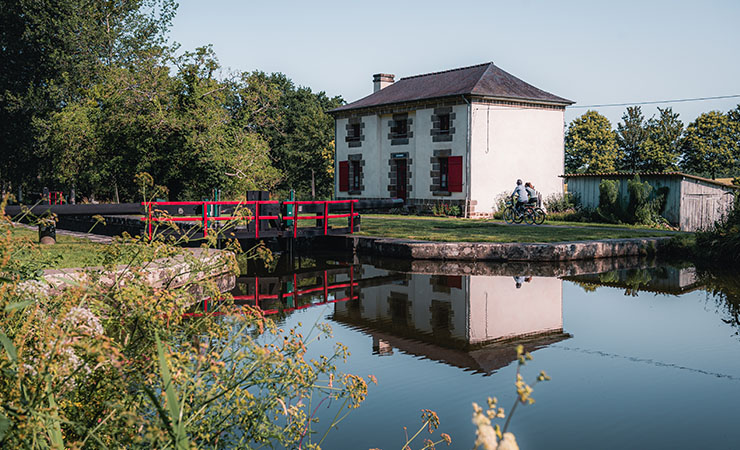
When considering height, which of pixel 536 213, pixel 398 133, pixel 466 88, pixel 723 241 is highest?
pixel 466 88

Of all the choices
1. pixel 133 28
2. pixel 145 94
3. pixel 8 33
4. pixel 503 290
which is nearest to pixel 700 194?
pixel 503 290

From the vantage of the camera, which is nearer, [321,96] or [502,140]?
[502,140]

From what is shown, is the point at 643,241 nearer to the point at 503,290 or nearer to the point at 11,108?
the point at 503,290

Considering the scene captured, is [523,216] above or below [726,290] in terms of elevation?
above

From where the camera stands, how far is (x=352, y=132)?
30.5 meters

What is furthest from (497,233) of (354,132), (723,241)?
(354,132)

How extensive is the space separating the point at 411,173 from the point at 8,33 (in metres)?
24.8

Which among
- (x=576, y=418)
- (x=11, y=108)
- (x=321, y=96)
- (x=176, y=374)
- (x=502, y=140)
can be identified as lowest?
(x=576, y=418)

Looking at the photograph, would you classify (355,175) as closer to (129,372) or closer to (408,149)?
(408,149)

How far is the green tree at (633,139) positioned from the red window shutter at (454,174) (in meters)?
30.1

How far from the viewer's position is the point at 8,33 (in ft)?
118

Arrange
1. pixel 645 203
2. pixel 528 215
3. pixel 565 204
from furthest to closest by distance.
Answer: pixel 565 204 < pixel 528 215 < pixel 645 203

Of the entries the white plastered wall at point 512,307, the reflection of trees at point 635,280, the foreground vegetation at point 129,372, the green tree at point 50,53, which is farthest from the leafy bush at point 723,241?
the green tree at point 50,53

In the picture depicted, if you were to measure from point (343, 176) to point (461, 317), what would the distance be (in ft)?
76.0
